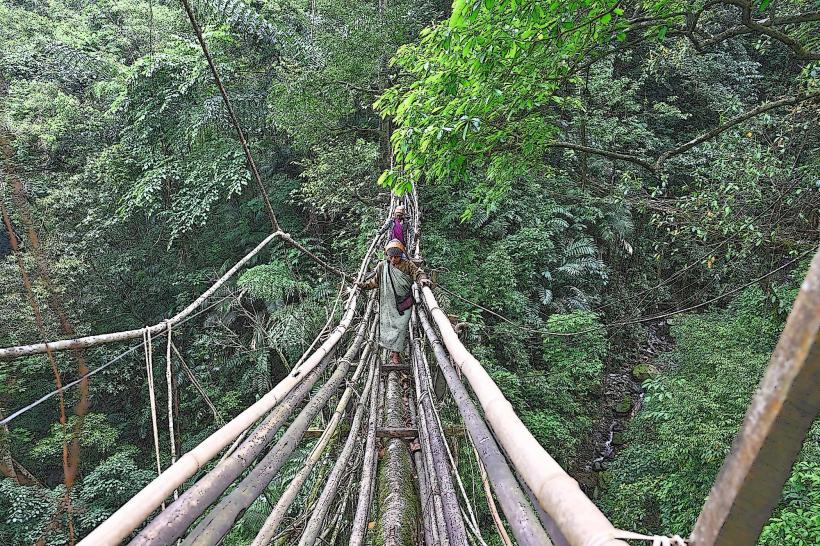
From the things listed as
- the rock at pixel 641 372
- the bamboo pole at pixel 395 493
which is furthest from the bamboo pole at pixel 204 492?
the rock at pixel 641 372

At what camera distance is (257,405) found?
91 centimetres

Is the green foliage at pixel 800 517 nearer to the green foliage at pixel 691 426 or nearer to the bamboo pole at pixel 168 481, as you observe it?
the green foliage at pixel 691 426

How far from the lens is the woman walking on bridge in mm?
2729

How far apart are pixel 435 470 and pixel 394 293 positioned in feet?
5.06

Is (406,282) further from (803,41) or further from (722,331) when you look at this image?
(722,331)

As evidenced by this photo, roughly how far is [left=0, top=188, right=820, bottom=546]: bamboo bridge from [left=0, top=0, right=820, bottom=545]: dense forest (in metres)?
1.49

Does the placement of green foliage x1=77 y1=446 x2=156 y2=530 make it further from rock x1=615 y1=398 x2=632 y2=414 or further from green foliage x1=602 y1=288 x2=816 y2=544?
rock x1=615 y1=398 x2=632 y2=414

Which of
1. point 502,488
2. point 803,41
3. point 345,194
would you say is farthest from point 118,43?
point 502,488

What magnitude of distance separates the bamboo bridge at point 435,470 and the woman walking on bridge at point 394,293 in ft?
2.45

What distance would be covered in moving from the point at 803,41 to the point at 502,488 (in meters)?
3.66

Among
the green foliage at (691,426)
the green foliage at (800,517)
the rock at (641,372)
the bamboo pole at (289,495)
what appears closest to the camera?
the bamboo pole at (289,495)

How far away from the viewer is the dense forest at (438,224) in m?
3.35

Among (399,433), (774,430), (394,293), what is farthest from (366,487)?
(394,293)

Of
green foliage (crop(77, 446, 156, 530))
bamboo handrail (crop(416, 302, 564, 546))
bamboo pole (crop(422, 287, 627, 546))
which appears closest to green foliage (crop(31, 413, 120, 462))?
green foliage (crop(77, 446, 156, 530))
